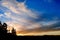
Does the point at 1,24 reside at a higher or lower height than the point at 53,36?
higher

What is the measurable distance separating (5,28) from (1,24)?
2885 mm

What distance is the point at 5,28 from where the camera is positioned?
53656 millimetres

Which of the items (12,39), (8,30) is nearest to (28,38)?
(12,39)

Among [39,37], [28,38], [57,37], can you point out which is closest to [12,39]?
[28,38]

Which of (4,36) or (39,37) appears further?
(4,36)

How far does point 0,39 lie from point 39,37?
12964 millimetres

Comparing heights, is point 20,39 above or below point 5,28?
below

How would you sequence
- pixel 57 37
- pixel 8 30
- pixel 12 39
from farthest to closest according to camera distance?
pixel 8 30, pixel 12 39, pixel 57 37

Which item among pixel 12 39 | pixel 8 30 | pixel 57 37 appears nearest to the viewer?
pixel 57 37

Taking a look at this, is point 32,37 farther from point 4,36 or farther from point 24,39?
point 4,36

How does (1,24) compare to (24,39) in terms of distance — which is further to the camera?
(1,24)

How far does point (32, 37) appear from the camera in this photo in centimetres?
3891

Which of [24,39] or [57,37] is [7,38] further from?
[57,37]

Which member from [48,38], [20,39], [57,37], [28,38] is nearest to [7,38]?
[20,39]
